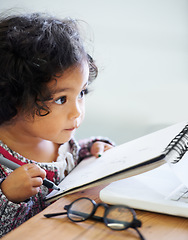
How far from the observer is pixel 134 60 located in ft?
5.22

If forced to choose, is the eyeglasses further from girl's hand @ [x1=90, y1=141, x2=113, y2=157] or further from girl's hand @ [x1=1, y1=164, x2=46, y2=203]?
girl's hand @ [x1=90, y1=141, x2=113, y2=157]

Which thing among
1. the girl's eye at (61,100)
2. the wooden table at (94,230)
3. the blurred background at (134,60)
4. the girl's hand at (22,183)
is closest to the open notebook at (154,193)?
the wooden table at (94,230)

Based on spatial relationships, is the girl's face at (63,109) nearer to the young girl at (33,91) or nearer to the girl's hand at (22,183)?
the young girl at (33,91)

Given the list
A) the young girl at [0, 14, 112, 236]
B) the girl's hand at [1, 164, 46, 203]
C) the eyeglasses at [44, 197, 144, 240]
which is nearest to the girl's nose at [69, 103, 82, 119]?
the young girl at [0, 14, 112, 236]

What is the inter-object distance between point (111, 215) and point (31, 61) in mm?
461

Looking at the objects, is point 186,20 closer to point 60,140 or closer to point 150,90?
point 150,90

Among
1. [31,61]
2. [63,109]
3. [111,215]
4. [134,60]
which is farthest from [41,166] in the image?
[134,60]

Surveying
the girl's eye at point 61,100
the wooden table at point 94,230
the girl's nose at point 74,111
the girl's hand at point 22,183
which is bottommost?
the girl's hand at point 22,183

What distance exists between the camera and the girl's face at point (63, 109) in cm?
78

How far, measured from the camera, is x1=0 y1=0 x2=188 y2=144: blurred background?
1.49 metres

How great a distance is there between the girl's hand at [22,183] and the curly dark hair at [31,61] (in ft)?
0.58

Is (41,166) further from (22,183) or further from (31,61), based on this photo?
(31,61)

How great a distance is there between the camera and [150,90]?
1.57 metres

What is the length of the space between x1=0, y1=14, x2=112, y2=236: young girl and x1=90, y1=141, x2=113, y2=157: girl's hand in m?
0.17
